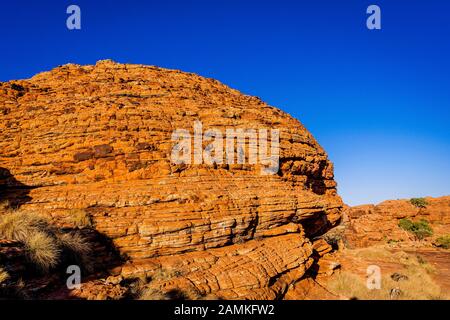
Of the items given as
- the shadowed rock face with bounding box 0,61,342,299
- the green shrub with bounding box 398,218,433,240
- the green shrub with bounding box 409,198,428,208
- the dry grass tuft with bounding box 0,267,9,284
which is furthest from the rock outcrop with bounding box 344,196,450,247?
the dry grass tuft with bounding box 0,267,9,284

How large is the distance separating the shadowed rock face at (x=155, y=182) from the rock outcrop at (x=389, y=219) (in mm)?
19878

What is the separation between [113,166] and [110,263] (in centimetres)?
429

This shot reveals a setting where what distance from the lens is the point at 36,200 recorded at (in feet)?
38.0

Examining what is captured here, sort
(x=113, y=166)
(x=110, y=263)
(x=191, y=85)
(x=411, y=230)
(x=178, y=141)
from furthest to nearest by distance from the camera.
→ (x=411, y=230), (x=191, y=85), (x=178, y=141), (x=113, y=166), (x=110, y=263)

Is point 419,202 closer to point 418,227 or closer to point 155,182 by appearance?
point 418,227

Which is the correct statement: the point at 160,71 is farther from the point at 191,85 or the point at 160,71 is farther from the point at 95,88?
the point at 95,88

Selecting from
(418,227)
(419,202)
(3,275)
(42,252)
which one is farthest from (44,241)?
(419,202)

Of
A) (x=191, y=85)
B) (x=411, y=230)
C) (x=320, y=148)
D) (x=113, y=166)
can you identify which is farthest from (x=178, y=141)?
(x=411, y=230)

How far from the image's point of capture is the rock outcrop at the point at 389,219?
1314 inches

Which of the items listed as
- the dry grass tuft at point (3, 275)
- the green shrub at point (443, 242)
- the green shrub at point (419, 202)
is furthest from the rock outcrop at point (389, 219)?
the dry grass tuft at point (3, 275)

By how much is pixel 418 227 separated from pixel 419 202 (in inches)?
231

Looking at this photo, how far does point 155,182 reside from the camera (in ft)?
39.5

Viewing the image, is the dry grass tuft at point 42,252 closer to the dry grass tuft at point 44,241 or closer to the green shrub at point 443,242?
the dry grass tuft at point 44,241
